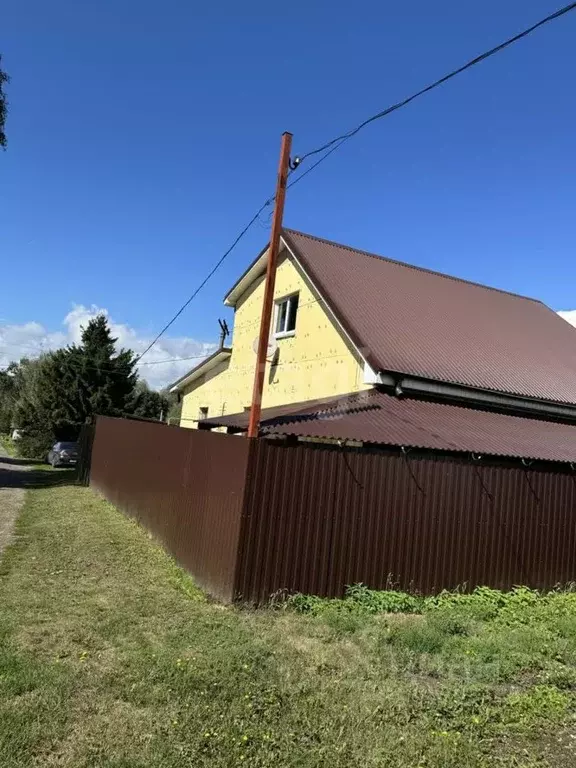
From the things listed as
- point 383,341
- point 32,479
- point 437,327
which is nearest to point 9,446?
point 32,479

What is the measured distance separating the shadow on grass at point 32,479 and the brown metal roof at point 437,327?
11553 millimetres

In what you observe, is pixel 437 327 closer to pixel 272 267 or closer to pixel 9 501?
pixel 272 267

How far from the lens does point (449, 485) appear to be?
26.6 ft

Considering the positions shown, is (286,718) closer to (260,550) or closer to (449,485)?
(260,550)

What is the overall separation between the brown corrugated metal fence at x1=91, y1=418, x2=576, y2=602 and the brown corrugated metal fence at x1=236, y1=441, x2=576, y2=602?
0.01 m

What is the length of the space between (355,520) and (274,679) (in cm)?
280

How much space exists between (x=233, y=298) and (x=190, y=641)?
13887mm

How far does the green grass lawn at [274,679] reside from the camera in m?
3.83

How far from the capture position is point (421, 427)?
31.5ft

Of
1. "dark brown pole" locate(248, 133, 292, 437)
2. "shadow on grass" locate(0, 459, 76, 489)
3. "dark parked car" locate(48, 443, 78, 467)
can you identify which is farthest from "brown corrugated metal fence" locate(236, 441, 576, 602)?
"dark parked car" locate(48, 443, 78, 467)

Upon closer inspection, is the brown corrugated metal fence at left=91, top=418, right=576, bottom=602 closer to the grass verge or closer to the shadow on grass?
the shadow on grass

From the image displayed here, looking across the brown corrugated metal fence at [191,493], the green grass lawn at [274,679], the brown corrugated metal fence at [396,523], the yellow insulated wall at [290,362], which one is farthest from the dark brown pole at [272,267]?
the yellow insulated wall at [290,362]

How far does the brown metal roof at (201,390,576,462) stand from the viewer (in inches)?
337

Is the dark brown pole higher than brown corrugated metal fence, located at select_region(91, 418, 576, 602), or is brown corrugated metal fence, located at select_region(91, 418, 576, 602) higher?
the dark brown pole
